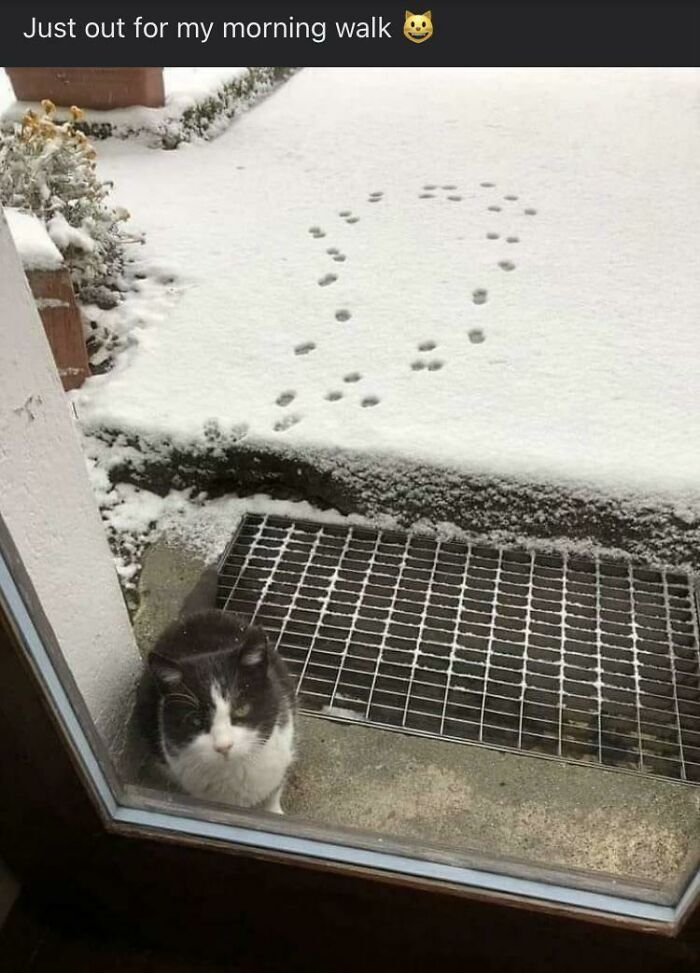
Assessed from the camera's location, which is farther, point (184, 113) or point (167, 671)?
point (184, 113)

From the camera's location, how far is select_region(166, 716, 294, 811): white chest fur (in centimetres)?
104

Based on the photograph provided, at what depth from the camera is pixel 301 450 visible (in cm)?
162

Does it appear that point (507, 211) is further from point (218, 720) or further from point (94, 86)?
point (218, 720)

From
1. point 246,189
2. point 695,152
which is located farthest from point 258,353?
point 695,152

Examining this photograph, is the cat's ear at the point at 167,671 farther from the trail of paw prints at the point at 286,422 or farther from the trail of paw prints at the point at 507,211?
the trail of paw prints at the point at 507,211

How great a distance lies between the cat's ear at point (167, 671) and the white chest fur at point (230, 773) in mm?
94

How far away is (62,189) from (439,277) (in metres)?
1.08

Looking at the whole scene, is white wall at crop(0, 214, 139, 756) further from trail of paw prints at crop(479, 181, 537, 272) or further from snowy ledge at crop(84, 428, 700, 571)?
trail of paw prints at crop(479, 181, 537, 272)

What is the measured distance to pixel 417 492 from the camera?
1.58 m
